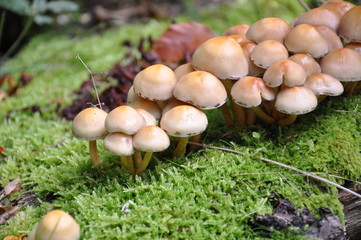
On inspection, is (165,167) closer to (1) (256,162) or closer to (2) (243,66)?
(1) (256,162)

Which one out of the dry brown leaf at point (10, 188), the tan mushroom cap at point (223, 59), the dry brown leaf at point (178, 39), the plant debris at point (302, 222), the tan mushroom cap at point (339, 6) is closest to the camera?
the plant debris at point (302, 222)

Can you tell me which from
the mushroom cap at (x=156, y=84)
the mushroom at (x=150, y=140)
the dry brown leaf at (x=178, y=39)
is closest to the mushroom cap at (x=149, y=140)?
the mushroom at (x=150, y=140)

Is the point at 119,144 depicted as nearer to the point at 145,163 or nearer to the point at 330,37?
the point at 145,163

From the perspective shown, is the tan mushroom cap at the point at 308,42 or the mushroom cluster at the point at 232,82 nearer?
the mushroom cluster at the point at 232,82

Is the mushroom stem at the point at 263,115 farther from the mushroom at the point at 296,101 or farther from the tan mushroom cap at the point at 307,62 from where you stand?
the tan mushroom cap at the point at 307,62

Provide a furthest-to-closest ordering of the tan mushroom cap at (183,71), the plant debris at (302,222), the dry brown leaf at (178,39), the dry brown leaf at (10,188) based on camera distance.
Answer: the dry brown leaf at (178,39) → the dry brown leaf at (10,188) → the tan mushroom cap at (183,71) → the plant debris at (302,222)

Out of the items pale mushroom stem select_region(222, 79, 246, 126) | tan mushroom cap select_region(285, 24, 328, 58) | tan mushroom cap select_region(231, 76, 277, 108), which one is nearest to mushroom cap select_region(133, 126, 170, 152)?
tan mushroom cap select_region(231, 76, 277, 108)

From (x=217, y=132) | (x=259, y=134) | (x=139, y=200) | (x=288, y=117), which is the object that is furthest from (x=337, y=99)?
(x=139, y=200)

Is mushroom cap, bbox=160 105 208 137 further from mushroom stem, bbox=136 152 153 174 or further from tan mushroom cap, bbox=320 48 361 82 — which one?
tan mushroom cap, bbox=320 48 361 82
